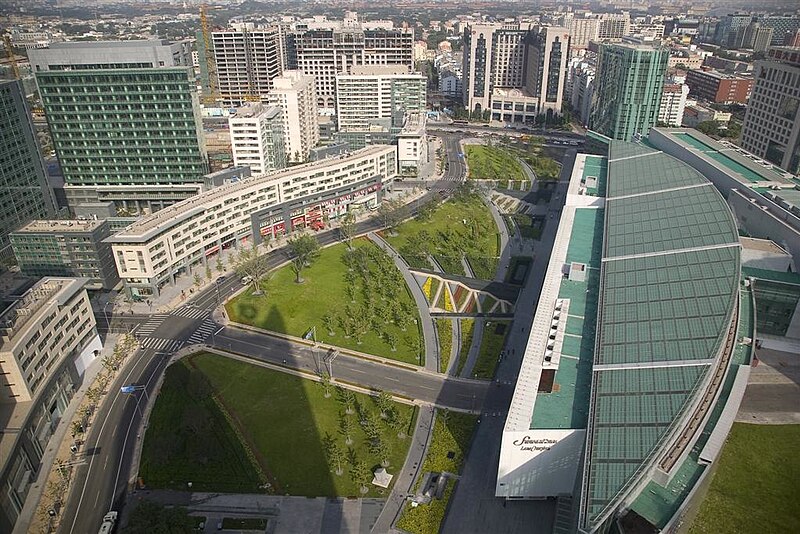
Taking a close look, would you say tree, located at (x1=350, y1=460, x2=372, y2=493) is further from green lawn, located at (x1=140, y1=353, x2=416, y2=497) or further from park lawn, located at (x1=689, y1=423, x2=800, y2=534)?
park lawn, located at (x1=689, y1=423, x2=800, y2=534)

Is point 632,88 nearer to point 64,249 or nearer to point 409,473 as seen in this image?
point 409,473

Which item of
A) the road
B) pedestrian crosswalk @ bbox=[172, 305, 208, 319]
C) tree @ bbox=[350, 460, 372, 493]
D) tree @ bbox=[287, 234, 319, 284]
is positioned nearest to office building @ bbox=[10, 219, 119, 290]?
the road

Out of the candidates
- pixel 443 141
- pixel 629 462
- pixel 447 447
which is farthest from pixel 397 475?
pixel 443 141

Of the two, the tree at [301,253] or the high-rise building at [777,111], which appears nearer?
the tree at [301,253]

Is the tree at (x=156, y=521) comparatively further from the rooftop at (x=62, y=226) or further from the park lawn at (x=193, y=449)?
the rooftop at (x=62, y=226)

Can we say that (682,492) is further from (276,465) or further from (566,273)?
(276,465)

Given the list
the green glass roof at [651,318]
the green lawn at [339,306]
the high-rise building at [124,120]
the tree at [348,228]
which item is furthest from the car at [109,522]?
the high-rise building at [124,120]

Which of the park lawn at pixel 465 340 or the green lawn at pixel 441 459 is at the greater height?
the green lawn at pixel 441 459
